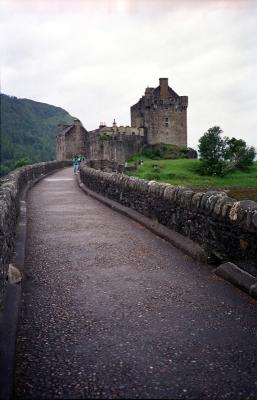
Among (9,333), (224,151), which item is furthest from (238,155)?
(9,333)

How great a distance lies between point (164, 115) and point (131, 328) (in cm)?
8601

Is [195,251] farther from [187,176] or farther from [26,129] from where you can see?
[26,129]

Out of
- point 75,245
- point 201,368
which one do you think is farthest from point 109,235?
point 201,368

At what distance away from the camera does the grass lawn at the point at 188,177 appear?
2467 inches

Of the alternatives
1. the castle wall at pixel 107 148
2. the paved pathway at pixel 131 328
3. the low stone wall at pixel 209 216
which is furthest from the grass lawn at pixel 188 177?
the paved pathway at pixel 131 328

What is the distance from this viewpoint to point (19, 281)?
20.5 feet

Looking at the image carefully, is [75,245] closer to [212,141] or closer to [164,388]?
[164,388]

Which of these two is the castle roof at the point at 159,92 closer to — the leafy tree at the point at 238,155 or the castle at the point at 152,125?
the castle at the point at 152,125

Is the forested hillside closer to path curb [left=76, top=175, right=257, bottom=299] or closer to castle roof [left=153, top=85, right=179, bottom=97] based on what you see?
castle roof [left=153, top=85, right=179, bottom=97]

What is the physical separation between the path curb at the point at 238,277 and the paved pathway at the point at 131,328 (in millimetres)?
101

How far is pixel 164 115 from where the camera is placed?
88.7 meters

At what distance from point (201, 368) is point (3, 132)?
503 ft

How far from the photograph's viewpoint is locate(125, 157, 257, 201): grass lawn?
206ft

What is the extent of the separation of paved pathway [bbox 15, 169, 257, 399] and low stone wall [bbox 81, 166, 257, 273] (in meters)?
0.46
